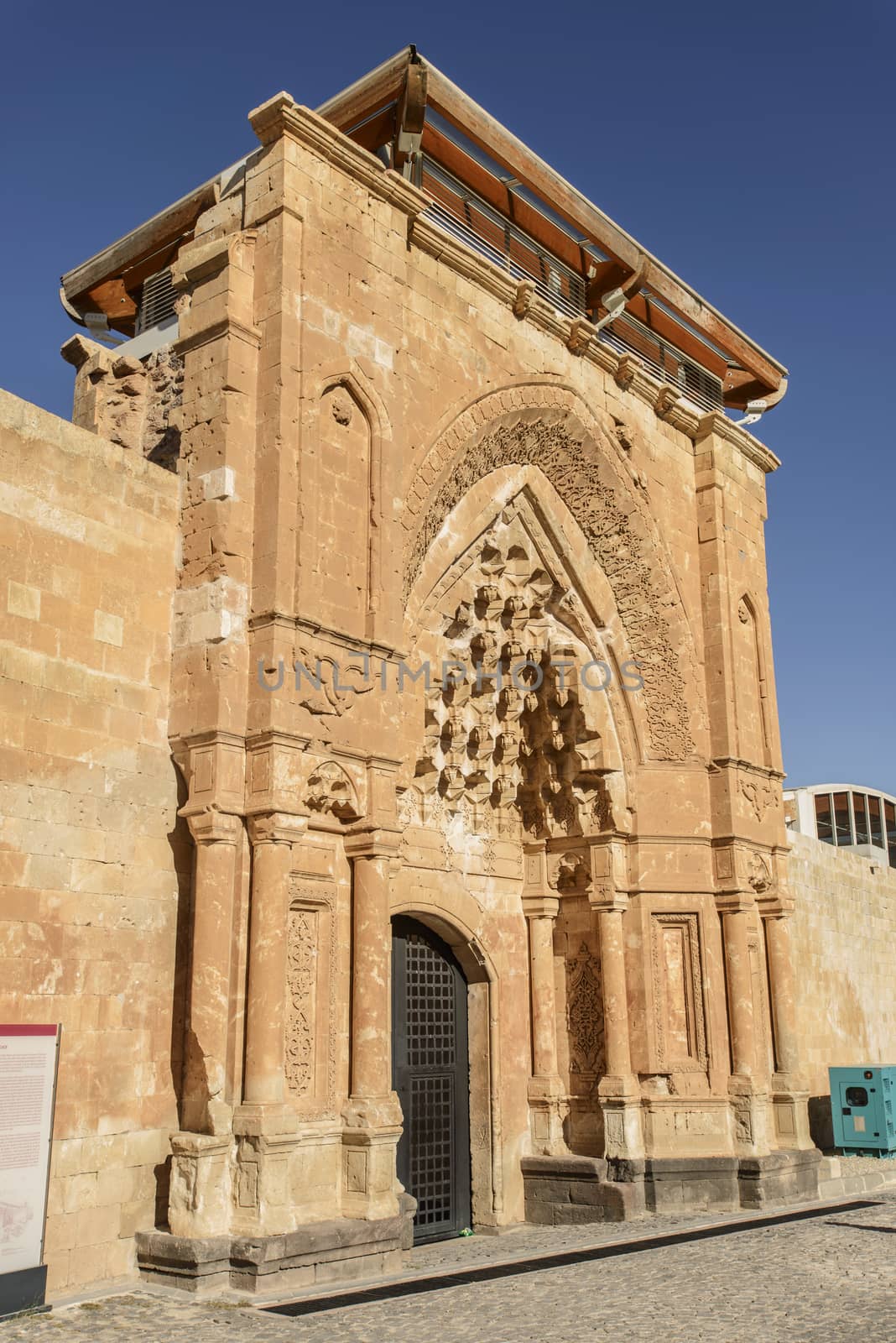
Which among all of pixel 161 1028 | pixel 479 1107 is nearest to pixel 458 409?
pixel 161 1028

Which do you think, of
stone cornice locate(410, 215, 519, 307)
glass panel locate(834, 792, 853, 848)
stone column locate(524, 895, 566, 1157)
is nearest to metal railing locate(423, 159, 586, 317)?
stone cornice locate(410, 215, 519, 307)

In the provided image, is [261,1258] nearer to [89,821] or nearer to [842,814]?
[89,821]

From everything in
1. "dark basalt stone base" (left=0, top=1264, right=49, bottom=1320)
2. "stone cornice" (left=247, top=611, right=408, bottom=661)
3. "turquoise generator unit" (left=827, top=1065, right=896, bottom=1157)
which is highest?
"stone cornice" (left=247, top=611, right=408, bottom=661)

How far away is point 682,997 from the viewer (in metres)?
11.4

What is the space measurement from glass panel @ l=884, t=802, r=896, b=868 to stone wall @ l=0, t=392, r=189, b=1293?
2138 cm

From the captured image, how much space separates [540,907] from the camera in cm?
1172

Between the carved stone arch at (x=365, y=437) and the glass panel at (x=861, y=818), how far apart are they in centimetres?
1902

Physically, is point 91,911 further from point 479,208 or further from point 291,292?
point 479,208

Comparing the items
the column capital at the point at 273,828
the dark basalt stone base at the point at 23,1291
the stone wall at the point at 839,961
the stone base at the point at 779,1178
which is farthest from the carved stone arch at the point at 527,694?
the dark basalt stone base at the point at 23,1291

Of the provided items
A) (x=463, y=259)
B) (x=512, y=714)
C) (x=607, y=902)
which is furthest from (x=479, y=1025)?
(x=463, y=259)

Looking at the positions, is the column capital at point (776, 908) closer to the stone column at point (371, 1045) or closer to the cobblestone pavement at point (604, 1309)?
the cobblestone pavement at point (604, 1309)

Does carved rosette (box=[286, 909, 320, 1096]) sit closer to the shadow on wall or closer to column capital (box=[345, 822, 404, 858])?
column capital (box=[345, 822, 404, 858])

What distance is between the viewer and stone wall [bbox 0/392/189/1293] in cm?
656

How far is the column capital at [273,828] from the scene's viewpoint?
23.4 feet
